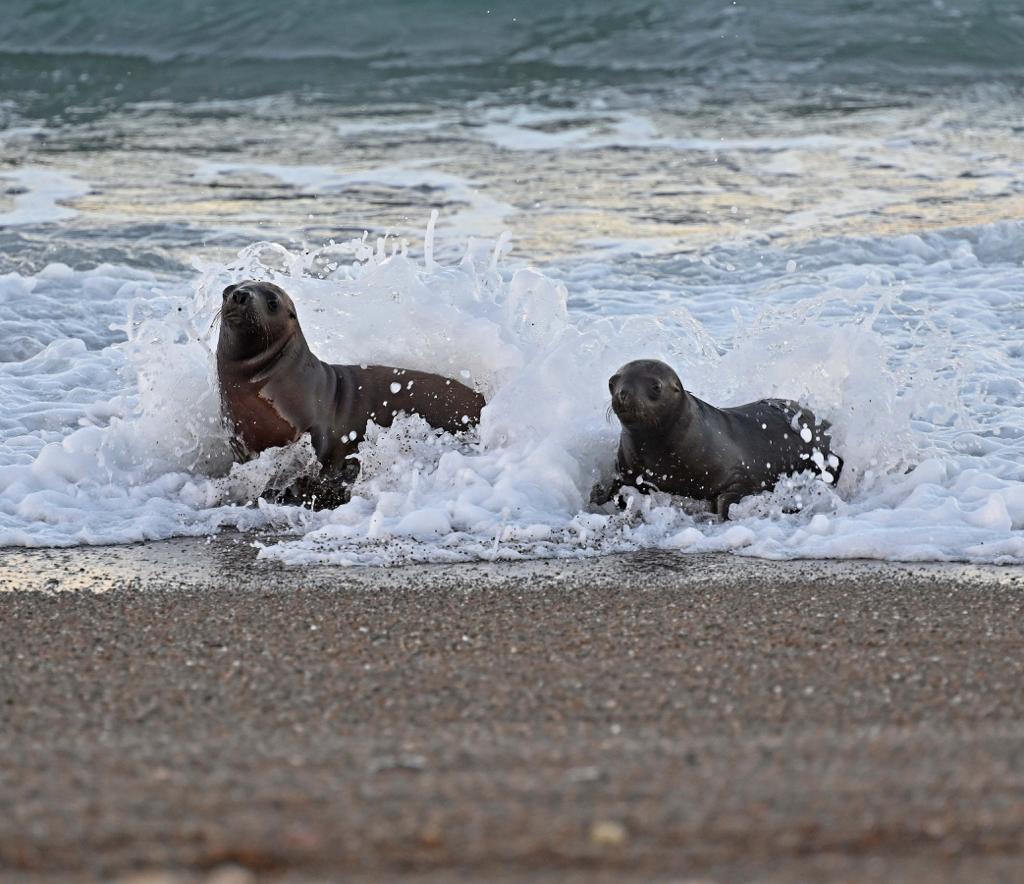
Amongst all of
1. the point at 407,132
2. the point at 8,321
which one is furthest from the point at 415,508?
the point at 407,132

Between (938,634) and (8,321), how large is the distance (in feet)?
23.3

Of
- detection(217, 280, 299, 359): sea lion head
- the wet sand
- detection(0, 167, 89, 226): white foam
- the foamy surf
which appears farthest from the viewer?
detection(0, 167, 89, 226): white foam

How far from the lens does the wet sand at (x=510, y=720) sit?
270 centimetres

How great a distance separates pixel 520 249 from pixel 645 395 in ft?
19.5

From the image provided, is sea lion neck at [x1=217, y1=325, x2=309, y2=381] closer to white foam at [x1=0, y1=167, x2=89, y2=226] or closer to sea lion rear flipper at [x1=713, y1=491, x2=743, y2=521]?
sea lion rear flipper at [x1=713, y1=491, x2=743, y2=521]

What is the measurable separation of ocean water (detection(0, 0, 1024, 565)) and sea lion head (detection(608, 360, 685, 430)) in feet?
1.21

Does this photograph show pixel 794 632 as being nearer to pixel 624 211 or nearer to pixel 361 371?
pixel 361 371

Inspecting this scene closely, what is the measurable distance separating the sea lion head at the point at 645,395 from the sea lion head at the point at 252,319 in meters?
1.68

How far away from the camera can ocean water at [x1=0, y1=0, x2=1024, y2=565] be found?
21.4ft

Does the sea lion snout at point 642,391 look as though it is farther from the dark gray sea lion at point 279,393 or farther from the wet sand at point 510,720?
the dark gray sea lion at point 279,393

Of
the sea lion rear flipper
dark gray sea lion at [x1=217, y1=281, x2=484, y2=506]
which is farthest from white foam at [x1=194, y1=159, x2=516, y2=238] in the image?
the sea lion rear flipper

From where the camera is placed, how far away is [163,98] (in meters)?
20.8

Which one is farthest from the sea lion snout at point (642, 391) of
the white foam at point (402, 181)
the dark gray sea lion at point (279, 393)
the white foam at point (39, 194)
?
the white foam at point (39, 194)

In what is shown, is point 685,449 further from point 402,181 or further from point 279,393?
point 402,181
